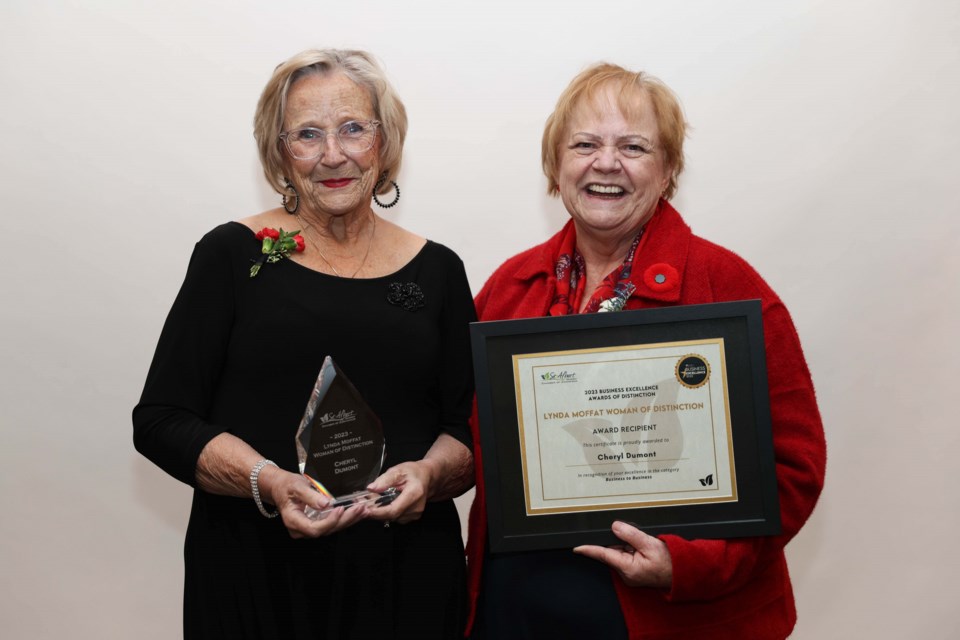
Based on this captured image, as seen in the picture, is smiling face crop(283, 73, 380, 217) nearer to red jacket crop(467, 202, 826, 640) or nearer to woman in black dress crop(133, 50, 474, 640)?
woman in black dress crop(133, 50, 474, 640)

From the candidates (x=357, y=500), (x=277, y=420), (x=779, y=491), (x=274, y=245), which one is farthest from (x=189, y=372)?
(x=779, y=491)

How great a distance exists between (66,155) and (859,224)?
273cm

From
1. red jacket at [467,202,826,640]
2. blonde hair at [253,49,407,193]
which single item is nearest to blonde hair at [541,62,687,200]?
red jacket at [467,202,826,640]

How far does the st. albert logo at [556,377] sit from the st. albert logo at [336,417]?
38cm

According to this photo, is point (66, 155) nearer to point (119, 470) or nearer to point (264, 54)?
point (264, 54)

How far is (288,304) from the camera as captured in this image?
192 centimetres

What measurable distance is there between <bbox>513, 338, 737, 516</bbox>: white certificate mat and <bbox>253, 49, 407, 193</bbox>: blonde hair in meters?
0.68

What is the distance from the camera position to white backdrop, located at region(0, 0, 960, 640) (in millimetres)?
3078

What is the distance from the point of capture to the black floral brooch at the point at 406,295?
2.02 metres

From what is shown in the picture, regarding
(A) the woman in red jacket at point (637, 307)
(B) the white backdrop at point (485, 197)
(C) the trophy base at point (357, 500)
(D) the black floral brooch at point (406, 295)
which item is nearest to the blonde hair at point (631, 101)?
(A) the woman in red jacket at point (637, 307)

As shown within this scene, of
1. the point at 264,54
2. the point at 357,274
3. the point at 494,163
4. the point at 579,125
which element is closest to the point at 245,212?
the point at 264,54

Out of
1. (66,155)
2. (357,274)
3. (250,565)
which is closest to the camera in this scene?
(250,565)

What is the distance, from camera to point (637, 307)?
194 centimetres

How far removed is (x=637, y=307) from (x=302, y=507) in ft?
2.64
